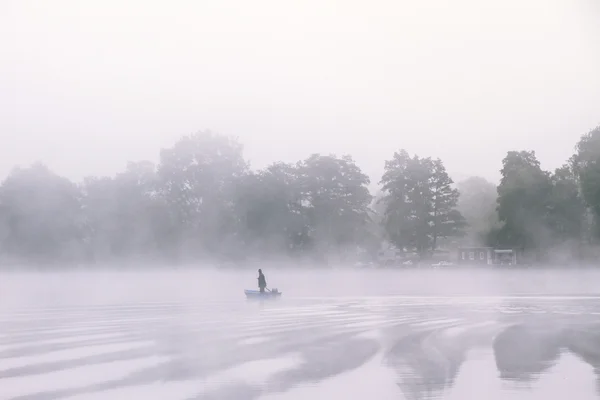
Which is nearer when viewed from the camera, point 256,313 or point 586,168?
point 256,313

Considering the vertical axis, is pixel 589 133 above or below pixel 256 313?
above

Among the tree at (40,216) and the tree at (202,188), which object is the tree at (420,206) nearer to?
the tree at (202,188)

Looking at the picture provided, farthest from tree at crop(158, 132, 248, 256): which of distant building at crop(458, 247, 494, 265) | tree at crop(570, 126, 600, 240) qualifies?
tree at crop(570, 126, 600, 240)

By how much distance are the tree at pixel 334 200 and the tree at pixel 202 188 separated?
Answer: 27.6 feet

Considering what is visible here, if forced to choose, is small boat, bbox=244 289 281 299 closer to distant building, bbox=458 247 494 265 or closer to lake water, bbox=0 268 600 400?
lake water, bbox=0 268 600 400

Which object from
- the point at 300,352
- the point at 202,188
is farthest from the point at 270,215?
the point at 300,352

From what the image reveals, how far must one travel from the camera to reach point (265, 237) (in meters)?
101

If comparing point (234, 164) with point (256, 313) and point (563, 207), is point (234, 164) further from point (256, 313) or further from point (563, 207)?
point (256, 313)

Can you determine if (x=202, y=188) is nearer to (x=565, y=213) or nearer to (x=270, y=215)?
(x=270, y=215)

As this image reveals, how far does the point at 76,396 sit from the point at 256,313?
16.4m

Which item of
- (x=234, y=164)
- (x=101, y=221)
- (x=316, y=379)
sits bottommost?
(x=316, y=379)

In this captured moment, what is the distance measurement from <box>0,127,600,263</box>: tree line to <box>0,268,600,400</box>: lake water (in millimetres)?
65409

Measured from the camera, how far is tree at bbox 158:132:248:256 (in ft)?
326

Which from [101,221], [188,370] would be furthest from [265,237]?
[188,370]
